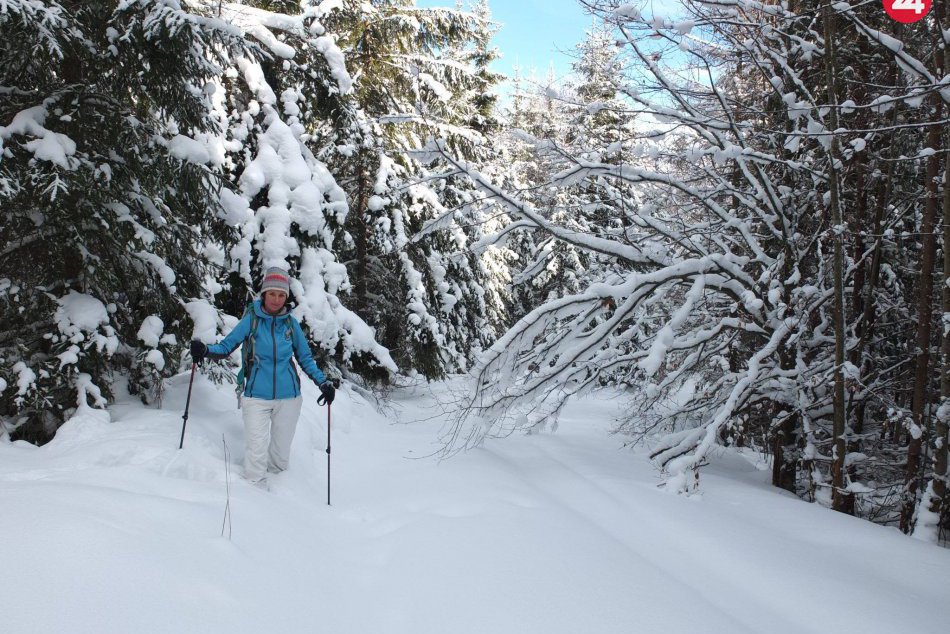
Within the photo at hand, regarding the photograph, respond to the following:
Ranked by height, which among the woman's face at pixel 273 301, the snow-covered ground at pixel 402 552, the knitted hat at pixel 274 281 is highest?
the knitted hat at pixel 274 281

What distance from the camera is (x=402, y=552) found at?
3.85m

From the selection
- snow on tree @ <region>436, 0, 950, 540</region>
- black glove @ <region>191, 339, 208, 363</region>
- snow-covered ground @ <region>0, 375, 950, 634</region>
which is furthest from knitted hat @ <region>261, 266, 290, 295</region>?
snow on tree @ <region>436, 0, 950, 540</region>

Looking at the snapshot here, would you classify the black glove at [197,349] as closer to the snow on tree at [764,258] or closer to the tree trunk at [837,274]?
the snow on tree at [764,258]

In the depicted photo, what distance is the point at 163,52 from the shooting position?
204 inches

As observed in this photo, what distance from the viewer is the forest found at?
190 inches

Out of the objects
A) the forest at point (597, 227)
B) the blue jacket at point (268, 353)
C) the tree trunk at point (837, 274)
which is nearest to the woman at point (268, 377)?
the blue jacket at point (268, 353)

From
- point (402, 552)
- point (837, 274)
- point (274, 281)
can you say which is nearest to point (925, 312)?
point (837, 274)

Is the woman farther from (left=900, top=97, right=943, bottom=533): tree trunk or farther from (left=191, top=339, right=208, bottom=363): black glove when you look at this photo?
(left=900, top=97, right=943, bottom=533): tree trunk

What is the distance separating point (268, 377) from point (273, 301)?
0.69 meters

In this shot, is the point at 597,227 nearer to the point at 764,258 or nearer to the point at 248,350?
the point at 764,258

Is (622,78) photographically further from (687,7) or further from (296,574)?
(296,574)

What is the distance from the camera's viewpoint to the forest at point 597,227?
4.83m

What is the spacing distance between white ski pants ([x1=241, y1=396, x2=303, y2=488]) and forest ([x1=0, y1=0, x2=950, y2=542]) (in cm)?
103

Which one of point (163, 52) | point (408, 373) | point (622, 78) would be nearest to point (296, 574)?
point (163, 52)
